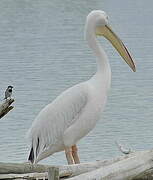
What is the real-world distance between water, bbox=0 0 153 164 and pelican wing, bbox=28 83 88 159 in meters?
2.94

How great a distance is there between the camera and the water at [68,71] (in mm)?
9477

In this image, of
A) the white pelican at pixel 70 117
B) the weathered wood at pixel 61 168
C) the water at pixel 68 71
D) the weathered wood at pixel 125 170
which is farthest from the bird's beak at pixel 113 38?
the water at pixel 68 71

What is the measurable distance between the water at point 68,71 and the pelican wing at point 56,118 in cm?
294

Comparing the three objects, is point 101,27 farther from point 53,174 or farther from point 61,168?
point 53,174

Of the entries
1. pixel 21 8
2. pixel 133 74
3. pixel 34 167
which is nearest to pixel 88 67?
pixel 133 74

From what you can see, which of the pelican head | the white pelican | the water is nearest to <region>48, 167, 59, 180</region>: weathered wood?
the white pelican

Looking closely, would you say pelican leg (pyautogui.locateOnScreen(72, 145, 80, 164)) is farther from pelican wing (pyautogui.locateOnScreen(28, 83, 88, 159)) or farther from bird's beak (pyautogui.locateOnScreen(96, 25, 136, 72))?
bird's beak (pyautogui.locateOnScreen(96, 25, 136, 72))

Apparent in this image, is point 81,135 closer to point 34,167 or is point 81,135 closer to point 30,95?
point 34,167

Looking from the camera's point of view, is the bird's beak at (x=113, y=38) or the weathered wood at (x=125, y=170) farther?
the bird's beak at (x=113, y=38)

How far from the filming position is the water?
9477 mm

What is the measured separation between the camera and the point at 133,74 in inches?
552

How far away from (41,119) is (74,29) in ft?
54.2

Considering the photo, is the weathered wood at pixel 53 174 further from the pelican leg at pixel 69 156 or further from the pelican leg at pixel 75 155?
the pelican leg at pixel 75 155

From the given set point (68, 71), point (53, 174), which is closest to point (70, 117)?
point (53, 174)
